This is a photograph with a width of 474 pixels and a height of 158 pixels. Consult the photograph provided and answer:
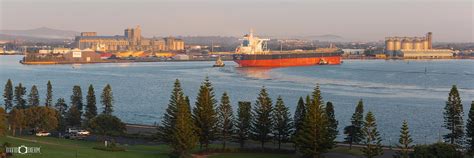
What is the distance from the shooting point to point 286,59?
89.6 meters

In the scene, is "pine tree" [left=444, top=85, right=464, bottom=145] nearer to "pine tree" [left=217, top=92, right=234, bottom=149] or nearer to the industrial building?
"pine tree" [left=217, top=92, right=234, bottom=149]

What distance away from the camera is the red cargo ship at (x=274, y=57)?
84750mm

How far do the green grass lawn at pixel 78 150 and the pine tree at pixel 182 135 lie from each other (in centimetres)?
40

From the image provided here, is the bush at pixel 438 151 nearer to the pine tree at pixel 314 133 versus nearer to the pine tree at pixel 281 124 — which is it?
the pine tree at pixel 314 133

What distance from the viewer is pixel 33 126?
2298 cm

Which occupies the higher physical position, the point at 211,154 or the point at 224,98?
the point at 224,98

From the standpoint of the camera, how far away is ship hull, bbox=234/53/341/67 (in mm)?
84375

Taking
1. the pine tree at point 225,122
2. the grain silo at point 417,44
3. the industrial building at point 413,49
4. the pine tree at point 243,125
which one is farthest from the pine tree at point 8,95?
the grain silo at point 417,44

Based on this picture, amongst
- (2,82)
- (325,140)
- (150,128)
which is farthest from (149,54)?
(325,140)

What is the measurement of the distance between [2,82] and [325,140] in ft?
132

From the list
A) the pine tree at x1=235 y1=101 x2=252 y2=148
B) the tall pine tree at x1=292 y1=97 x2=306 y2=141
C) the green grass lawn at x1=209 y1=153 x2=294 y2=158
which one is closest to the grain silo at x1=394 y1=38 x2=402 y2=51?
the tall pine tree at x1=292 y1=97 x2=306 y2=141

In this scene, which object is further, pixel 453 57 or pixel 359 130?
pixel 453 57

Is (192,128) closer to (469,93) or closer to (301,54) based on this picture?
(469,93)

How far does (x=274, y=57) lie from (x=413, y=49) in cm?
5936
